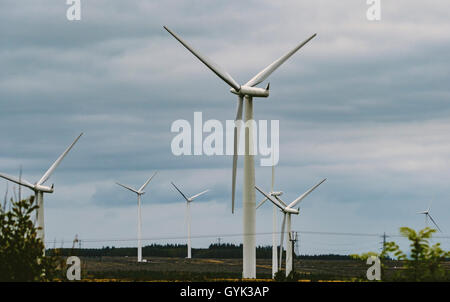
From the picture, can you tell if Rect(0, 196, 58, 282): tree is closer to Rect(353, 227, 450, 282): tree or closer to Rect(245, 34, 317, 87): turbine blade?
Rect(353, 227, 450, 282): tree

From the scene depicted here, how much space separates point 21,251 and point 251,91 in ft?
146

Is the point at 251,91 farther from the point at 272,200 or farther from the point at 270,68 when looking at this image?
the point at 272,200

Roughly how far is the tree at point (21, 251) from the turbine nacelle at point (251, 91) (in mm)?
42243

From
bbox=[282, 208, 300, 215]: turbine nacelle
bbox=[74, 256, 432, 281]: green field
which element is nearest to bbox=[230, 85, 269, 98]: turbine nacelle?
bbox=[74, 256, 432, 281]: green field

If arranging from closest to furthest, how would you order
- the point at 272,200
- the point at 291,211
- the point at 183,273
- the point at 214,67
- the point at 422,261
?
the point at 422,261 → the point at 214,67 → the point at 272,200 → the point at 183,273 → the point at 291,211

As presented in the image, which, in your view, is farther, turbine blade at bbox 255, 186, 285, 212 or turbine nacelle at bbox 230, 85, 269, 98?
turbine blade at bbox 255, 186, 285, 212

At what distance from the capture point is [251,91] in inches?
2931

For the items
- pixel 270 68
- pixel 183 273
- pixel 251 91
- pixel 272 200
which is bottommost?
pixel 183 273

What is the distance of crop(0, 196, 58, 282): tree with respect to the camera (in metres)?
32.0

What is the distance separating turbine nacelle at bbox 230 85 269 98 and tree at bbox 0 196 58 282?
42243mm

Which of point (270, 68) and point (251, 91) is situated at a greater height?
point (270, 68)

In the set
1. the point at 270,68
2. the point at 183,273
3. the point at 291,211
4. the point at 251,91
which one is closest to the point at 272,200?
the point at 291,211
